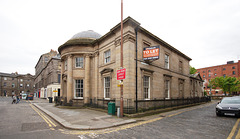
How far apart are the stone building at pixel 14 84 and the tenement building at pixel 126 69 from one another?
242 ft

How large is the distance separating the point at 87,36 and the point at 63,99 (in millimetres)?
9082

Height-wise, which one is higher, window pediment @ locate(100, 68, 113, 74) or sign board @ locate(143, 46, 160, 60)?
sign board @ locate(143, 46, 160, 60)

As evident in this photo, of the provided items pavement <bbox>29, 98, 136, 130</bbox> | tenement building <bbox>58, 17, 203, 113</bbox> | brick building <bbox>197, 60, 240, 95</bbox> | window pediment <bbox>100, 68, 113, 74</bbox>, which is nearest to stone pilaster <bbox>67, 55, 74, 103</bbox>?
tenement building <bbox>58, 17, 203, 113</bbox>

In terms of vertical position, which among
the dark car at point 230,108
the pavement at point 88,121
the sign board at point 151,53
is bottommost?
the pavement at point 88,121

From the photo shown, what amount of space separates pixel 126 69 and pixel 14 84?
9078 centimetres

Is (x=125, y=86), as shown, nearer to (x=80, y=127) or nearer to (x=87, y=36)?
(x=80, y=127)

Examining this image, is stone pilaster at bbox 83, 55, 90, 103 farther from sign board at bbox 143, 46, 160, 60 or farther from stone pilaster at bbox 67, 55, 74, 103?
sign board at bbox 143, 46, 160, 60

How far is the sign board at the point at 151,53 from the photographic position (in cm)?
1206

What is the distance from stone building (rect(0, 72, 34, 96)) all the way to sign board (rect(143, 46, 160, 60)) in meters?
82.1

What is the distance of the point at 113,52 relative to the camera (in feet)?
46.5

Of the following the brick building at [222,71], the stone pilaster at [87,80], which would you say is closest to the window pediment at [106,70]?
the stone pilaster at [87,80]

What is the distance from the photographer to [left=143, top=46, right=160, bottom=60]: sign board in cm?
1206

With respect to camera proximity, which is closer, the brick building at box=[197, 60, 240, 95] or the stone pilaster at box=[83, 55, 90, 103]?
the stone pilaster at box=[83, 55, 90, 103]

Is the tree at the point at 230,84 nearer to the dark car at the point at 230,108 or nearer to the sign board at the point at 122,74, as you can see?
the dark car at the point at 230,108
